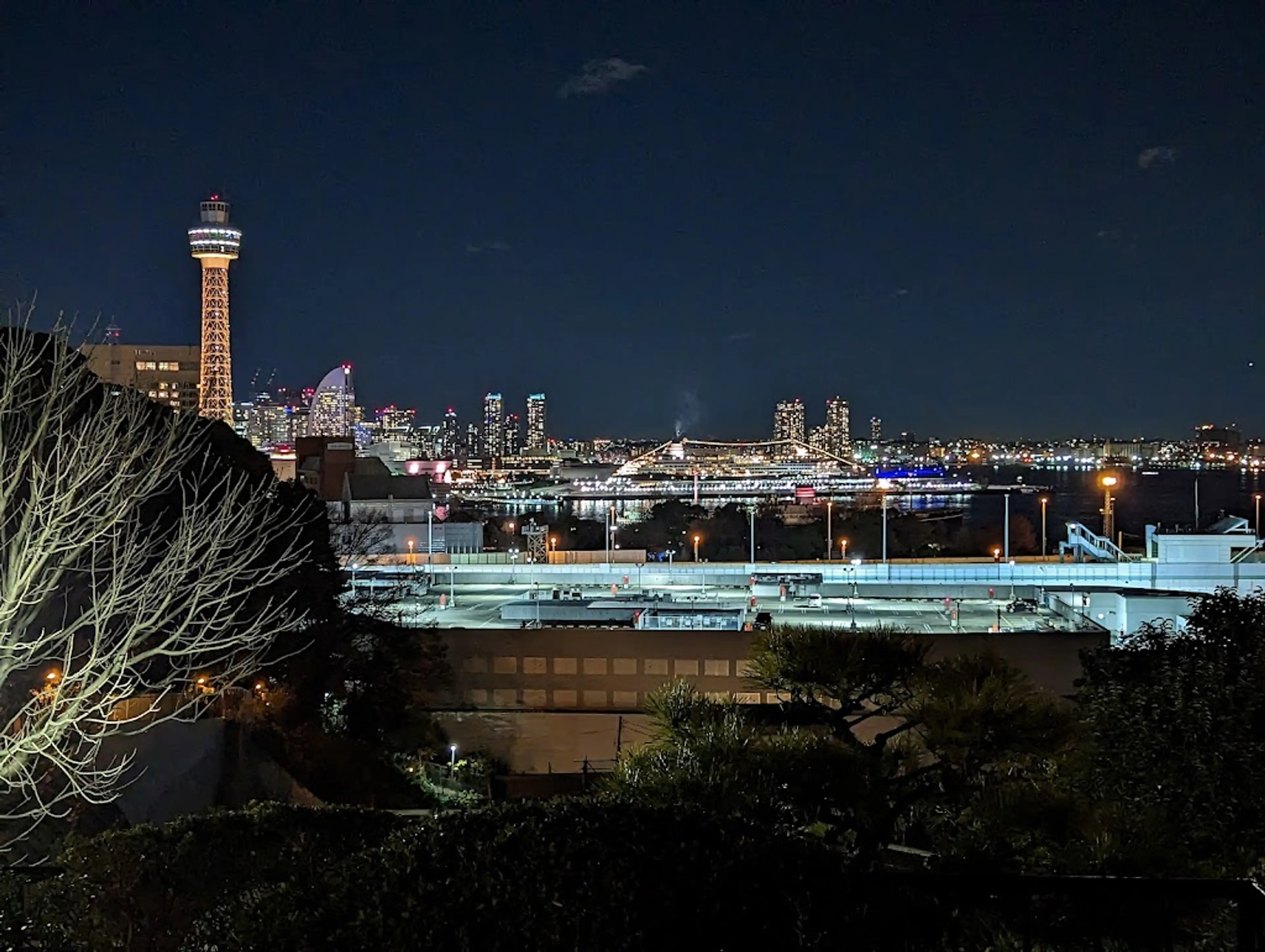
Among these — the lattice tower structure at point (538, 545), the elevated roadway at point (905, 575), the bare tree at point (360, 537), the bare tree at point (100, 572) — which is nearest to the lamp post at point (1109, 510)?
the elevated roadway at point (905, 575)

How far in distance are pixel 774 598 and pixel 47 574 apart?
13.6 m

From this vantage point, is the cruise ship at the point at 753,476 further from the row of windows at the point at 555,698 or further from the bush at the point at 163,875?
the bush at the point at 163,875

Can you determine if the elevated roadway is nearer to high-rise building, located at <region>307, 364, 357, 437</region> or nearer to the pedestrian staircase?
the pedestrian staircase

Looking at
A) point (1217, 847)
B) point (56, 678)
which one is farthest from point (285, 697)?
point (1217, 847)

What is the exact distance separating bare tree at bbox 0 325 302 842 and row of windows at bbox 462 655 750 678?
3.81 meters

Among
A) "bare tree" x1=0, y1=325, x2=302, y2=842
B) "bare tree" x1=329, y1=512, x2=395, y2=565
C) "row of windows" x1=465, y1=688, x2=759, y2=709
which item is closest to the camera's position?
"bare tree" x1=0, y1=325, x2=302, y2=842

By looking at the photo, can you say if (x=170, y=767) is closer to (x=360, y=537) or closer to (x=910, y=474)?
(x=360, y=537)

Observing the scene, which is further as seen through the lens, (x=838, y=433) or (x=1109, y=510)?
(x=838, y=433)

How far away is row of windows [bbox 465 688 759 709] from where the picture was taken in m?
14.7

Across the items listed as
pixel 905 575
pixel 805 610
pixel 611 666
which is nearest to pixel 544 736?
pixel 611 666

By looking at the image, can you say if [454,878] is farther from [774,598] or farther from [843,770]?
[774,598]

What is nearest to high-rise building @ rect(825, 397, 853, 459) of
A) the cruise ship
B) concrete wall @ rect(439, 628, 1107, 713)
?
the cruise ship

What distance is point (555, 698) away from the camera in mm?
14891

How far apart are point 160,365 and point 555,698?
48447 millimetres
